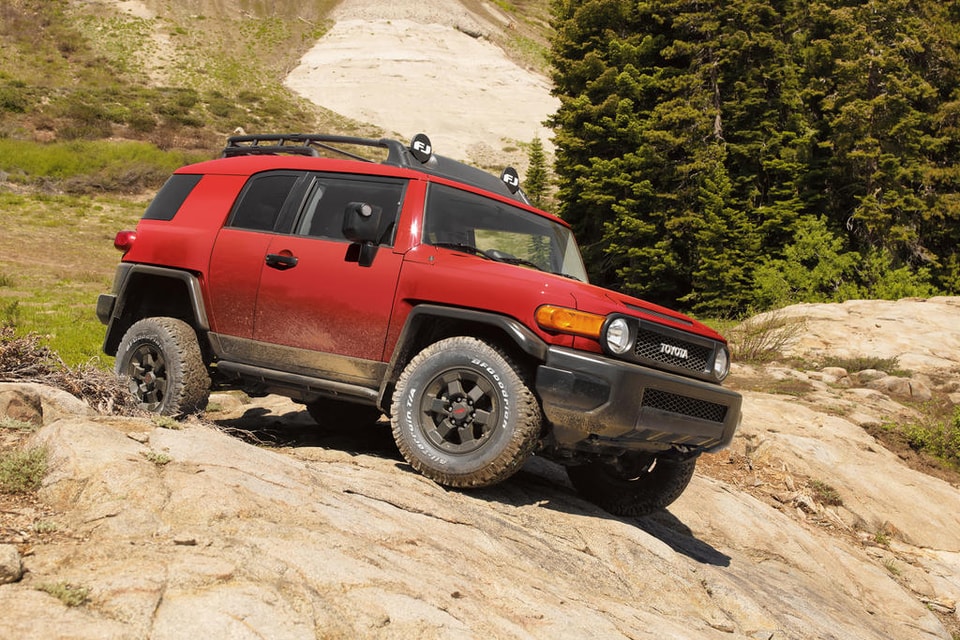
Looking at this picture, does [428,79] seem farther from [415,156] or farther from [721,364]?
[721,364]

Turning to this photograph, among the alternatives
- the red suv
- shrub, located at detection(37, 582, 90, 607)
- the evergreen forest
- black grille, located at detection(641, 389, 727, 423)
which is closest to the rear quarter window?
the red suv

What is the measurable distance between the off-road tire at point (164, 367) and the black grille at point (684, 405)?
10.8ft

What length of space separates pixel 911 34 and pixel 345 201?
84.8 ft

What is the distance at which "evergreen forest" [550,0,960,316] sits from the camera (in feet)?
79.7

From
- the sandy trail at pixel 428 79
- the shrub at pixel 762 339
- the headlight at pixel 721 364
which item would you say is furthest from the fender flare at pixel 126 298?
the sandy trail at pixel 428 79

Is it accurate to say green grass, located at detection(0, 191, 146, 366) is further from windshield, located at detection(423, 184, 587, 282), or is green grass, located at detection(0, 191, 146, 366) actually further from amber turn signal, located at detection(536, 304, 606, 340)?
amber turn signal, located at detection(536, 304, 606, 340)

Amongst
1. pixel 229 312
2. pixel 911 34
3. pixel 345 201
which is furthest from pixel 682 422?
pixel 911 34

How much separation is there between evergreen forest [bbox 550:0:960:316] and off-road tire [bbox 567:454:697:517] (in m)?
18.1

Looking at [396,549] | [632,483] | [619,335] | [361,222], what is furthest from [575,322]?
[632,483]

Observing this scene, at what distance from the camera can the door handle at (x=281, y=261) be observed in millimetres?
5566

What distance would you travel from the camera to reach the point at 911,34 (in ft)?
83.1

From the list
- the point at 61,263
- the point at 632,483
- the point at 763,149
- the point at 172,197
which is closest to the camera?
the point at 632,483

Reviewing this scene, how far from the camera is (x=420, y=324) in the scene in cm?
521

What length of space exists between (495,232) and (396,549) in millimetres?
2718
